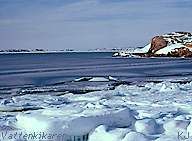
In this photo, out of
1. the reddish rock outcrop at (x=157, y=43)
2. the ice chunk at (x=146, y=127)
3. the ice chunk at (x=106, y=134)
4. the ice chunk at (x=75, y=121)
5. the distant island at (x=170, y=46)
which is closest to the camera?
the ice chunk at (x=106, y=134)

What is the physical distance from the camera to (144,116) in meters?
10.8

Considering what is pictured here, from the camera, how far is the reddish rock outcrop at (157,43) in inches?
4646

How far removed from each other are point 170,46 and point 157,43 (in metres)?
5.79

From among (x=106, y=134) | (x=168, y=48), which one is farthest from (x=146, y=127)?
(x=168, y=48)

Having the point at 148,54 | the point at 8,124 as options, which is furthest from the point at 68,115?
the point at 148,54

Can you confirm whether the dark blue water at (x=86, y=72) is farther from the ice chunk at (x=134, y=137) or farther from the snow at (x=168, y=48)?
the snow at (x=168, y=48)

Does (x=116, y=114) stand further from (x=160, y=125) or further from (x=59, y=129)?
(x=59, y=129)

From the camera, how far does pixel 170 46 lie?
11506 centimetres

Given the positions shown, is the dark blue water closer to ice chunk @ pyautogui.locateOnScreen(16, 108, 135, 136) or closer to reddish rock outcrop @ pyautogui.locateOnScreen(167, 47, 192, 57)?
ice chunk @ pyautogui.locateOnScreen(16, 108, 135, 136)

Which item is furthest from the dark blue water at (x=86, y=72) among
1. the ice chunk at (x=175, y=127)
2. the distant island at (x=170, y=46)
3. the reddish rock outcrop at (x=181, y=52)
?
the distant island at (x=170, y=46)

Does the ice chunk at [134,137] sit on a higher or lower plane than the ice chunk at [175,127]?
higher

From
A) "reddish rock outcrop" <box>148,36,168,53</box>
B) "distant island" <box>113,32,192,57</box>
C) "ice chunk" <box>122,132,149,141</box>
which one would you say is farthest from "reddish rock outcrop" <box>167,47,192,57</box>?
"ice chunk" <box>122,132,149,141</box>

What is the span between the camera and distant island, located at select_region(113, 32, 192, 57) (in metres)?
105

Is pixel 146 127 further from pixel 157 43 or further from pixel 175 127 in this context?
pixel 157 43
